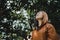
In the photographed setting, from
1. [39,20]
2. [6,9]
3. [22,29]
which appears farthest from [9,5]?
[39,20]

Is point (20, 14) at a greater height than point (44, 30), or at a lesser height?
lesser

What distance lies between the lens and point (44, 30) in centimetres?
482

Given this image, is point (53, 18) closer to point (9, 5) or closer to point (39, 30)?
point (9, 5)

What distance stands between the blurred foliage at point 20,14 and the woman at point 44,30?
3.30 m

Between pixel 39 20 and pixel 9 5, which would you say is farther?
pixel 9 5

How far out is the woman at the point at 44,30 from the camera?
15.8ft

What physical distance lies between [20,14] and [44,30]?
362cm

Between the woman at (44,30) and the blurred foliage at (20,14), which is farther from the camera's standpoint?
the blurred foliage at (20,14)

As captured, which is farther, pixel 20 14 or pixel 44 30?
pixel 20 14

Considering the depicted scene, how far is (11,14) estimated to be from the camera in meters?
8.47

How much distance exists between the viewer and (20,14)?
8.39m

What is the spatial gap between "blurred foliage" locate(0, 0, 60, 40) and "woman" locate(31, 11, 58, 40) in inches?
130

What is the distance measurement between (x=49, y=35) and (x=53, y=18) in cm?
335

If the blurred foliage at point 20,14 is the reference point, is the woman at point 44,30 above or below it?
above
